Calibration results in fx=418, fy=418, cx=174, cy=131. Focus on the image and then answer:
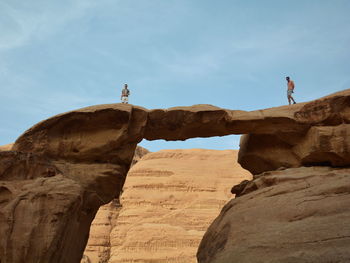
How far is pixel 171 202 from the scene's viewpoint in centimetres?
2817

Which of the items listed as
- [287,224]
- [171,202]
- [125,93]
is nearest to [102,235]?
[171,202]

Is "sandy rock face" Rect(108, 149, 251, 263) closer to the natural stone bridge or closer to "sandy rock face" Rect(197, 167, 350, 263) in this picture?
the natural stone bridge

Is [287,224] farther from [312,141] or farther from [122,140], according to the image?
[122,140]

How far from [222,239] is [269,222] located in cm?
124

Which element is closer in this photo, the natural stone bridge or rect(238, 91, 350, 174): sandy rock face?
the natural stone bridge

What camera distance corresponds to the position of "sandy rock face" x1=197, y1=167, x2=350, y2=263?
598cm

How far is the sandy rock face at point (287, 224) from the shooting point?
5980 millimetres

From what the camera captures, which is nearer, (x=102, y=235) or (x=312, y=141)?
(x=312, y=141)

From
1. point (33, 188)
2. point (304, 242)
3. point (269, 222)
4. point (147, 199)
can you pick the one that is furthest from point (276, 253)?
point (147, 199)

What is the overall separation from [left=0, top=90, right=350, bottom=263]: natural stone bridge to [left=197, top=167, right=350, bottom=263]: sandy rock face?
7.82 ft

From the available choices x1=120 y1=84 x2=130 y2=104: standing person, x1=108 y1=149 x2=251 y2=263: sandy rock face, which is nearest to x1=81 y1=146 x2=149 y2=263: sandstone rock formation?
x1=108 y1=149 x2=251 y2=263: sandy rock face

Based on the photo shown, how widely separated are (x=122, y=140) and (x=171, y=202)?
17.4 meters

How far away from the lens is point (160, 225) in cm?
2528

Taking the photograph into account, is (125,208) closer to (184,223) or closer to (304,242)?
(184,223)
